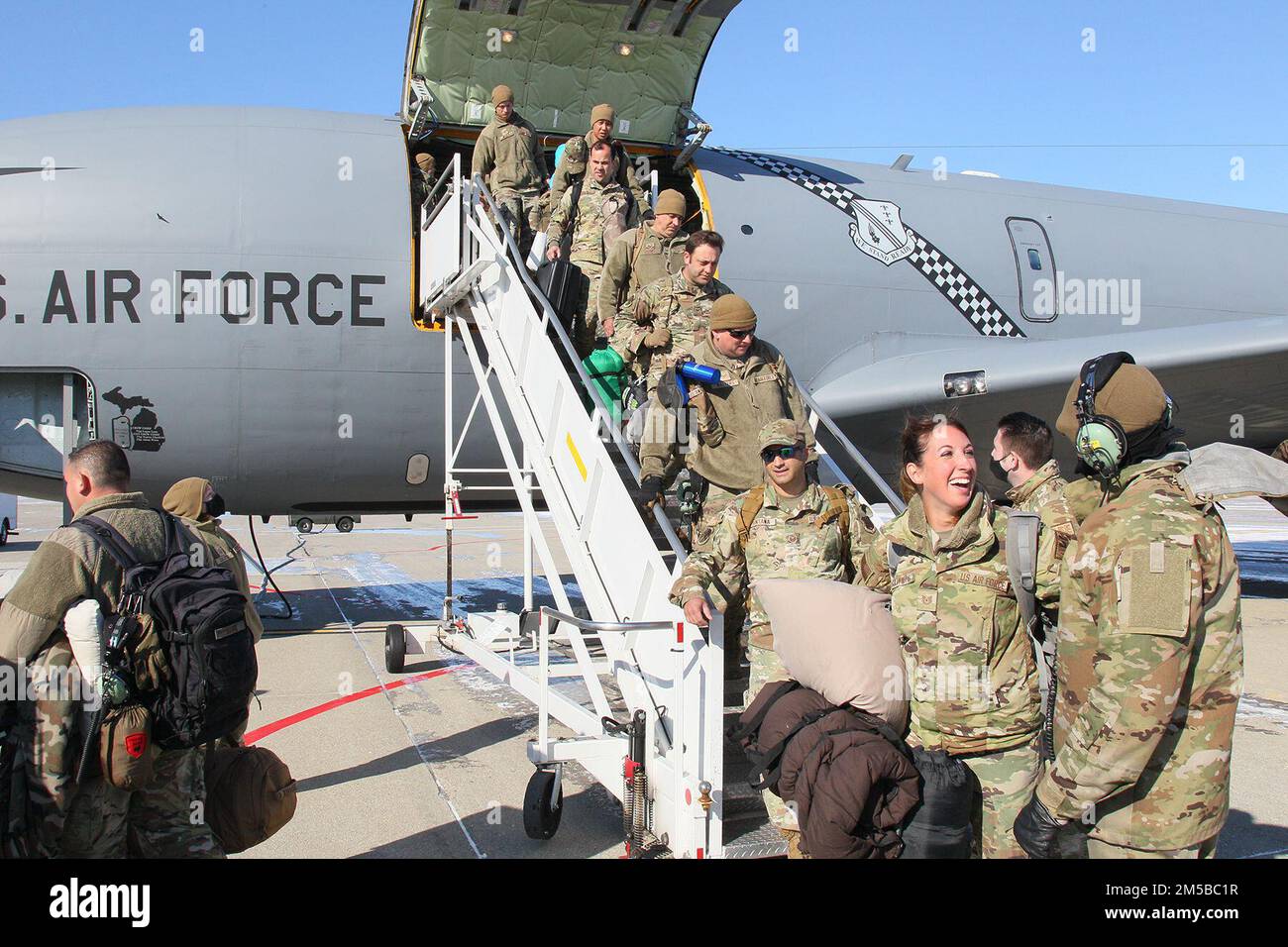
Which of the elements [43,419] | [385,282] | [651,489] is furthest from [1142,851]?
[43,419]

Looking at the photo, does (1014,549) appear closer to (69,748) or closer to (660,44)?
(69,748)

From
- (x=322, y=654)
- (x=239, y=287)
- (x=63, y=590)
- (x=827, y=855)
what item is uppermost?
(x=239, y=287)

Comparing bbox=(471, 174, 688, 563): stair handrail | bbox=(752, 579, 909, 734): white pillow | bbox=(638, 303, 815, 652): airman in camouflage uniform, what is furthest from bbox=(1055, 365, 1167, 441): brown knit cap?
bbox=(471, 174, 688, 563): stair handrail

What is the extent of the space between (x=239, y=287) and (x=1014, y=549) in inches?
269

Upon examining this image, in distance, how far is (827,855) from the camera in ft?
8.60

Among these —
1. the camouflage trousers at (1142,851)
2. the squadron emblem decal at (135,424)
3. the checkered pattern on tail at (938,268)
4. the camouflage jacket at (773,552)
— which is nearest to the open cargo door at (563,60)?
the checkered pattern on tail at (938,268)

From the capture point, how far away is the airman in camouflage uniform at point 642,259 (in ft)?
18.8

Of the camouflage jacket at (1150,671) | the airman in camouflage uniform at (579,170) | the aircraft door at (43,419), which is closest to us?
the camouflage jacket at (1150,671)

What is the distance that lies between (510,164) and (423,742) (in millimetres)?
4447

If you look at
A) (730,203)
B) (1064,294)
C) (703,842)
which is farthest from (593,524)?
(1064,294)

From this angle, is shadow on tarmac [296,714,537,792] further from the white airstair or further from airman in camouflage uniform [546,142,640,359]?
airman in camouflage uniform [546,142,640,359]

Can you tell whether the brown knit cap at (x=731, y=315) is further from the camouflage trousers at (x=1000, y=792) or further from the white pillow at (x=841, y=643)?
the camouflage trousers at (x=1000, y=792)

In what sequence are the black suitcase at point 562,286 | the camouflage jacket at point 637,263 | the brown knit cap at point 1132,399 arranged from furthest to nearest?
the black suitcase at point 562,286
the camouflage jacket at point 637,263
the brown knit cap at point 1132,399

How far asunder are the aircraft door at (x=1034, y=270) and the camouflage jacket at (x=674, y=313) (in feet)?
20.2
